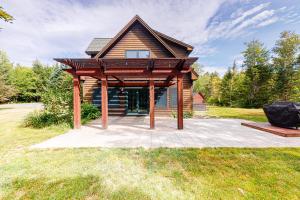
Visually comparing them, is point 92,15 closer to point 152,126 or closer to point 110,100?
point 110,100

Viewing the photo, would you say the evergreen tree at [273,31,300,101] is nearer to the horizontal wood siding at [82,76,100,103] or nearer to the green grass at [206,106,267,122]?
the green grass at [206,106,267,122]

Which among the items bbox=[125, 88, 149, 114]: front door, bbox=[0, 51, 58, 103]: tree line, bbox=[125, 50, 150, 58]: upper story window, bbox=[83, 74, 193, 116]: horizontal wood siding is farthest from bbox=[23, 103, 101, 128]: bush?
bbox=[0, 51, 58, 103]: tree line

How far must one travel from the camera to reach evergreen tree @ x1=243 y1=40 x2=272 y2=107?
24.8 m

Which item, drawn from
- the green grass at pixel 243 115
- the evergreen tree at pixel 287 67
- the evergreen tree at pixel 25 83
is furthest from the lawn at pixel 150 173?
the evergreen tree at pixel 25 83

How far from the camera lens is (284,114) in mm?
6508

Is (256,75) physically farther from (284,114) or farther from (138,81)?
(138,81)

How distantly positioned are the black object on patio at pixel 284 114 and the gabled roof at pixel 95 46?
13.0 metres

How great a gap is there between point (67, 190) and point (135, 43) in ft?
36.2

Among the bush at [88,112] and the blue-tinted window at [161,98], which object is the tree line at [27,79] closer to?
the bush at [88,112]

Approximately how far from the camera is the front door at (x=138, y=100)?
1223cm

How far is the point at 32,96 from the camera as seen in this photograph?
3691 centimetres

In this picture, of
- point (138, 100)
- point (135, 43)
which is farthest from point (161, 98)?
point (135, 43)

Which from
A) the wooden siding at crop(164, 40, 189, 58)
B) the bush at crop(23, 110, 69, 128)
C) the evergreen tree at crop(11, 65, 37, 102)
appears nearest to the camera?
the bush at crop(23, 110, 69, 128)

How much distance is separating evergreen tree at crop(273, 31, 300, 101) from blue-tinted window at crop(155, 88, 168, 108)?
907 inches
